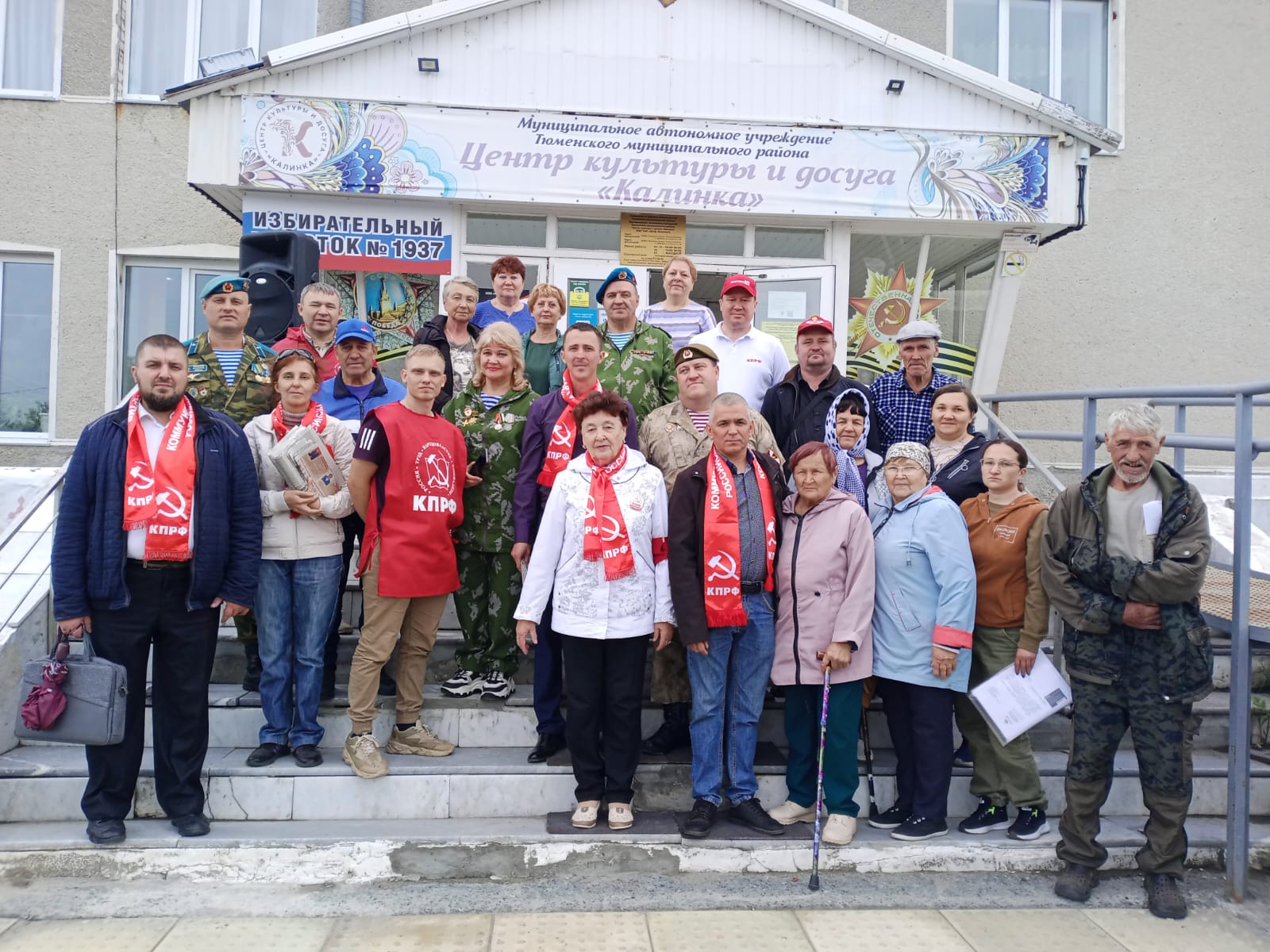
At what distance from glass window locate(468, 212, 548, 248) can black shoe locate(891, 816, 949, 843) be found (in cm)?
580

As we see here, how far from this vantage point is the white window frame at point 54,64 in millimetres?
8703

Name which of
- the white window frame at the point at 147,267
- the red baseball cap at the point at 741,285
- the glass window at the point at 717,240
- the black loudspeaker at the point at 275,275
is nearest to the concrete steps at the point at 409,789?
the black loudspeaker at the point at 275,275

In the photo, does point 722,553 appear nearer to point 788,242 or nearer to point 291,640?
point 291,640

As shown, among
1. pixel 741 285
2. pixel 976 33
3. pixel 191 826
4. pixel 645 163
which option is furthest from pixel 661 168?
pixel 191 826

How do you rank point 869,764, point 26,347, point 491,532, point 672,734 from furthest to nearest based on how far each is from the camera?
point 26,347, point 491,532, point 672,734, point 869,764

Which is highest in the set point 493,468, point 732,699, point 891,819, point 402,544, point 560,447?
point 560,447

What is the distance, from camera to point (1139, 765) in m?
3.67

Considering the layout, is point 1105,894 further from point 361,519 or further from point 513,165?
point 513,165

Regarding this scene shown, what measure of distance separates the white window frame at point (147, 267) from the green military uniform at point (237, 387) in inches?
192

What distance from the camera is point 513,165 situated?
7527 millimetres

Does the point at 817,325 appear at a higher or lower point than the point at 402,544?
higher

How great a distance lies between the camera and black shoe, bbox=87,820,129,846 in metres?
3.72

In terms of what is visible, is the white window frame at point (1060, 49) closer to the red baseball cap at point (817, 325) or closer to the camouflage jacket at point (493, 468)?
the red baseball cap at point (817, 325)

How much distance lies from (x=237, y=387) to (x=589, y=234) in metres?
4.19
